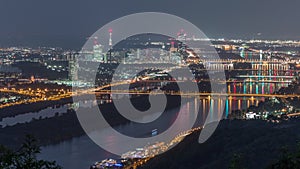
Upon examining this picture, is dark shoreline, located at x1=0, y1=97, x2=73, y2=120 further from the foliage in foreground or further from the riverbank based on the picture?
the foliage in foreground

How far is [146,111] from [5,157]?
7785mm

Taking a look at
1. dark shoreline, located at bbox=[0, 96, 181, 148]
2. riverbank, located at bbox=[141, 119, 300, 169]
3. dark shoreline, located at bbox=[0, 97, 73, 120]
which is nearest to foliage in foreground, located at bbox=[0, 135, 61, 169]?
riverbank, located at bbox=[141, 119, 300, 169]

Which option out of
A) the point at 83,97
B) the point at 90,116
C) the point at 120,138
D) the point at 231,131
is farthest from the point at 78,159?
the point at 83,97

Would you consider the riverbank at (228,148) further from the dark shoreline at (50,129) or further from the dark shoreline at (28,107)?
the dark shoreline at (28,107)

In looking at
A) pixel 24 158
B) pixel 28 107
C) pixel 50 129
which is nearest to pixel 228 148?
pixel 24 158

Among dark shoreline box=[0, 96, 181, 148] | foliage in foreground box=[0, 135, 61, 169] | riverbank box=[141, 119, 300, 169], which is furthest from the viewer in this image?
dark shoreline box=[0, 96, 181, 148]

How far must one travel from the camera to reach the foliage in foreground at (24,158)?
133cm

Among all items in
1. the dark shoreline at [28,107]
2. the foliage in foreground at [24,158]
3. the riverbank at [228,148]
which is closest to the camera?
the foliage in foreground at [24,158]

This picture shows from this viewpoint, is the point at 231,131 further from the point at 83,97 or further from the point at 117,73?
the point at 117,73

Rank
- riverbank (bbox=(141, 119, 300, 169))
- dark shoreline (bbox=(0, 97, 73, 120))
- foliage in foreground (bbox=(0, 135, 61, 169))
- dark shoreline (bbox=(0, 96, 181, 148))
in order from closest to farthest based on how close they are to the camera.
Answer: foliage in foreground (bbox=(0, 135, 61, 169))
riverbank (bbox=(141, 119, 300, 169))
dark shoreline (bbox=(0, 96, 181, 148))
dark shoreline (bbox=(0, 97, 73, 120))

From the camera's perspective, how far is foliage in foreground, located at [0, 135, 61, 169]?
133 cm

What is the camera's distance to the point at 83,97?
11125 millimetres

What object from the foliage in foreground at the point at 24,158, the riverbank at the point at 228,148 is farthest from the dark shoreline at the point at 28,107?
the foliage in foreground at the point at 24,158

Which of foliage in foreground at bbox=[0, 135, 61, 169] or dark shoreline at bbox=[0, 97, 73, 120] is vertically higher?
foliage in foreground at bbox=[0, 135, 61, 169]
